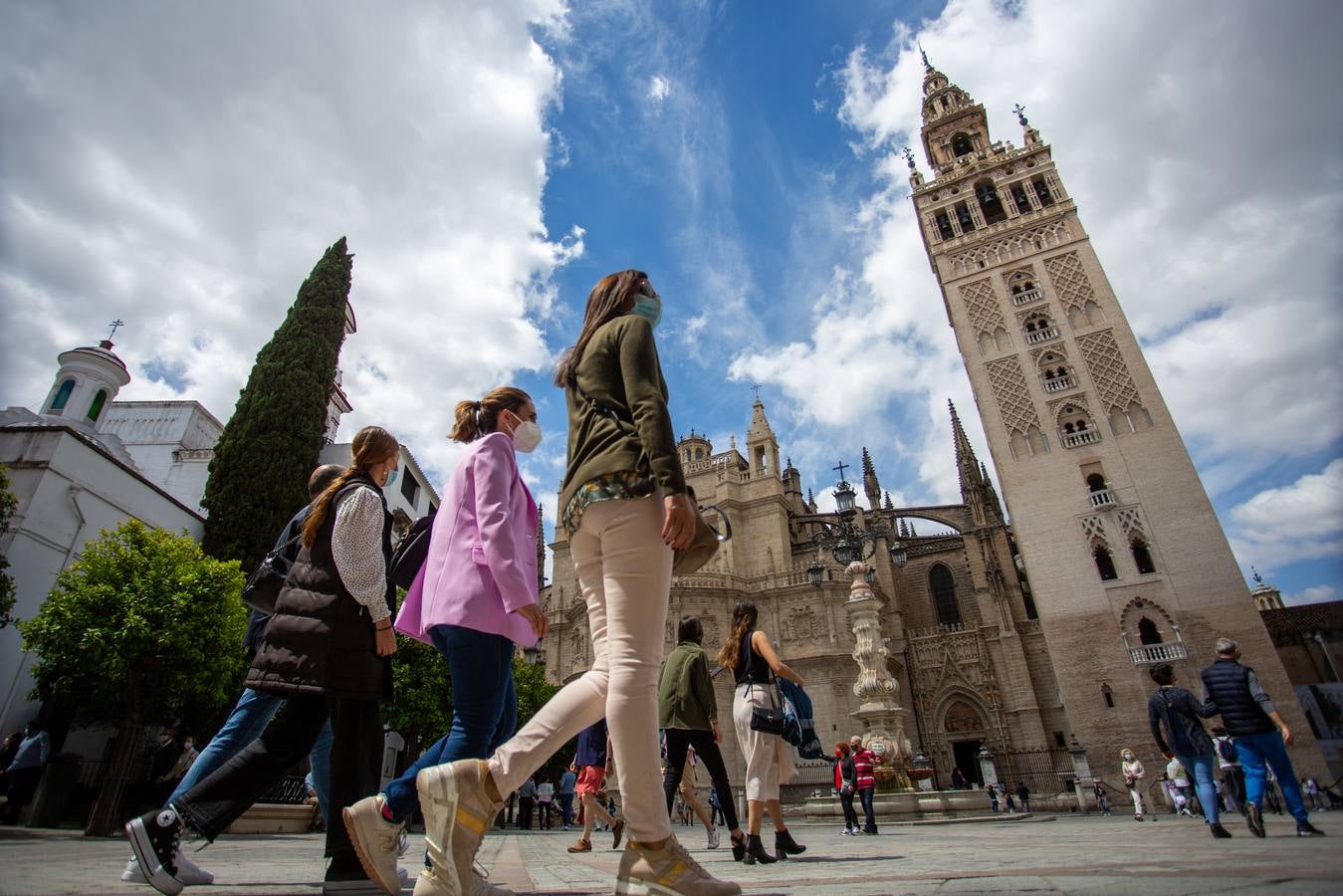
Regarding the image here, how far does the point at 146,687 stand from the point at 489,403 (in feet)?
41.6

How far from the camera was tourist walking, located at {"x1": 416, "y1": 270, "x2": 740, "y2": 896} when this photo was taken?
77.4 inches

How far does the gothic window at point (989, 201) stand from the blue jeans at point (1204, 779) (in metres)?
30.0

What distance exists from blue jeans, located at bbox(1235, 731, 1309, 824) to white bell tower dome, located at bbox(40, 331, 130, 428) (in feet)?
98.3

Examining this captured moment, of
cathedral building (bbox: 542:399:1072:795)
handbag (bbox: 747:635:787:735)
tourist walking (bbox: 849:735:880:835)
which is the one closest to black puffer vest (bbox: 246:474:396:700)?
handbag (bbox: 747:635:787:735)

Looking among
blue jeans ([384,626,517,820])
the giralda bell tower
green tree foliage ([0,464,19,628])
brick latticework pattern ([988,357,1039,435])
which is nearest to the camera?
blue jeans ([384,626,517,820])

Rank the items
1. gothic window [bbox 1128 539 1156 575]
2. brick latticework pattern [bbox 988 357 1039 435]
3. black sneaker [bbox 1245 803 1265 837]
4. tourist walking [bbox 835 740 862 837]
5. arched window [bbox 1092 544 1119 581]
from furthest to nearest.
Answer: brick latticework pattern [bbox 988 357 1039 435]
arched window [bbox 1092 544 1119 581]
gothic window [bbox 1128 539 1156 575]
tourist walking [bbox 835 740 862 837]
black sneaker [bbox 1245 803 1265 837]

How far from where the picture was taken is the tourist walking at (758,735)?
444 centimetres

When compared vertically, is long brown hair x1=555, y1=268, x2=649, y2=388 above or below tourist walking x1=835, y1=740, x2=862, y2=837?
above

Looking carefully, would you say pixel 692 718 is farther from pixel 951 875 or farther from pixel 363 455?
pixel 363 455

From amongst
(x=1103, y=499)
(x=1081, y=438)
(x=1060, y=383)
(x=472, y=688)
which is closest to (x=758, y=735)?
(x=472, y=688)

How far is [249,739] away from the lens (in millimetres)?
3164

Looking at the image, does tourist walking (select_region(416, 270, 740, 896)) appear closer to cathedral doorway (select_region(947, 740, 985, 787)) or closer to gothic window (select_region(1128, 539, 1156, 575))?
gothic window (select_region(1128, 539, 1156, 575))

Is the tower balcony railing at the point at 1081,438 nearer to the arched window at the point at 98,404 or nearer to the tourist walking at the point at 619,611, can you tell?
the tourist walking at the point at 619,611

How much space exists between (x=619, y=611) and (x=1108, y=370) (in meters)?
28.3
